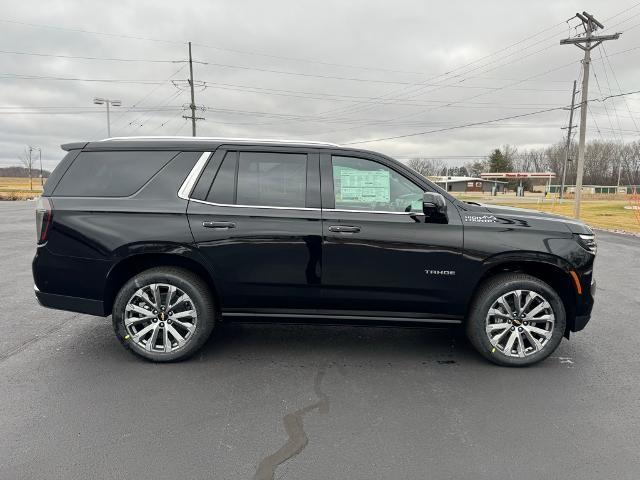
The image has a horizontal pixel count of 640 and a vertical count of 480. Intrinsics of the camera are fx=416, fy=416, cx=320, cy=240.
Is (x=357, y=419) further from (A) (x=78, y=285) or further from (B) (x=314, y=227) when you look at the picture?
(A) (x=78, y=285)

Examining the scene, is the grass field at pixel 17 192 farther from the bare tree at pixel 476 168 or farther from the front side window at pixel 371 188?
the bare tree at pixel 476 168

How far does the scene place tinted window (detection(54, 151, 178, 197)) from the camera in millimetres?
3707

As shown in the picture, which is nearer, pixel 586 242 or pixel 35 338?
pixel 586 242

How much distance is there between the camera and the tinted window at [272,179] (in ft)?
12.1

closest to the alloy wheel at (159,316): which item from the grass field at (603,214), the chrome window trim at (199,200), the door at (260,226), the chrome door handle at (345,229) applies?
the door at (260,226)

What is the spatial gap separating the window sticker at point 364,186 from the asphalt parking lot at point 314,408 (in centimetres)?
149

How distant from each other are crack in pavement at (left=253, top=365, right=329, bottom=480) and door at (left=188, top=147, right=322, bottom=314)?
90 cm

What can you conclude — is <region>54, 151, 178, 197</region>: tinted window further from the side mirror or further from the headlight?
the headlight

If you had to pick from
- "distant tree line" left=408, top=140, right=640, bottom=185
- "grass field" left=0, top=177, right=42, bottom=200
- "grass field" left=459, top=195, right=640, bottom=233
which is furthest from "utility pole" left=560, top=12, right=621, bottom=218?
"distant tree line" left=408, top=140, right=640, bottom=185

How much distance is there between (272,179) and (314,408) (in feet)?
6.36

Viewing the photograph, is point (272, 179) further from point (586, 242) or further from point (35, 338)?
point (35, 338)

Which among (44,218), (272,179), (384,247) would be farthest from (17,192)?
(384,247)

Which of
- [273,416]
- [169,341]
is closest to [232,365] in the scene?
[169,341]

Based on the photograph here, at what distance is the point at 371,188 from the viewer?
3734 millimetres
